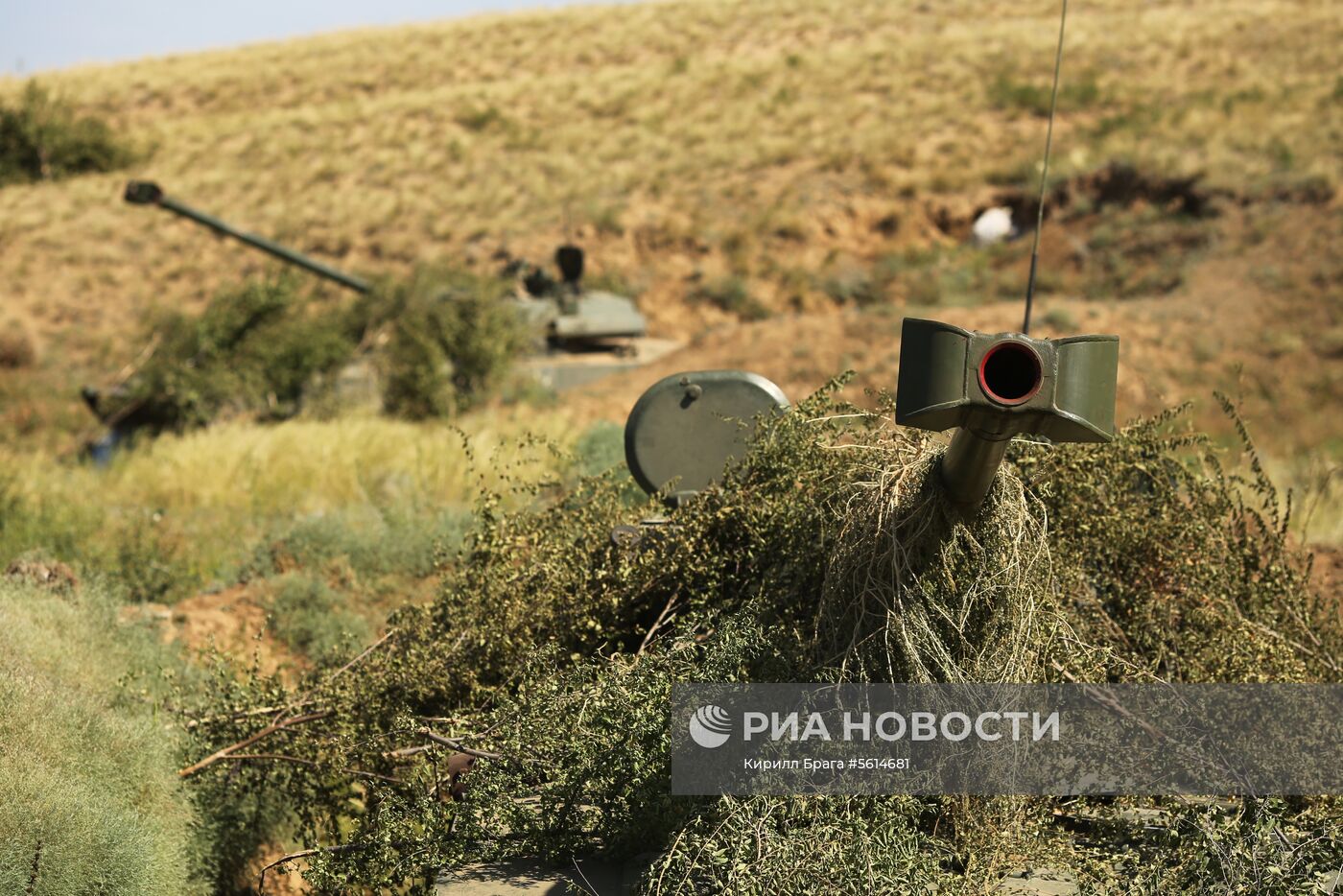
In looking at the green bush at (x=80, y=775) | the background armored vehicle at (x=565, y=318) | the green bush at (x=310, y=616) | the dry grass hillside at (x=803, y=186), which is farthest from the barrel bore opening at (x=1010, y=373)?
the background armored vehicle at (x=565, y=318)

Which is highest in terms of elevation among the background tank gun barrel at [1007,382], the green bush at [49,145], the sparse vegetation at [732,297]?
the green bush at [49,145]

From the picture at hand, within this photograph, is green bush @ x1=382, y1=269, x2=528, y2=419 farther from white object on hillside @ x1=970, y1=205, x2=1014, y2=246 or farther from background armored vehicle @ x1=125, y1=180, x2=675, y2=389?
white object on hillside @ x1=970, y1=205, x2=1014, y2=246

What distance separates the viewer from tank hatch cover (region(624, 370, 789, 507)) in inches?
230

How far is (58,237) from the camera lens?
104ft

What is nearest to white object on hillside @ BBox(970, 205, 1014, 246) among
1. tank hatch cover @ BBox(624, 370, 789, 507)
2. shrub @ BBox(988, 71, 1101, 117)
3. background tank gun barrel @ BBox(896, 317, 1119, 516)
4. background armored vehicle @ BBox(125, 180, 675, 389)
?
shrub @ BBox(988, 71, 1101, 117)

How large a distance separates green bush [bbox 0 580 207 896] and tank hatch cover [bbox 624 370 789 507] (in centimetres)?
227

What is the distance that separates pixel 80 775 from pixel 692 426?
280 cm

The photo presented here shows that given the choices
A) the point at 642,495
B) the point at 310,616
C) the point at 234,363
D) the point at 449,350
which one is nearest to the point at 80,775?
the point at 310,616

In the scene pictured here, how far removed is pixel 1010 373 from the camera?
334 cm

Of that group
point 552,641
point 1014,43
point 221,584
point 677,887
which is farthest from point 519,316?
point 1014,43

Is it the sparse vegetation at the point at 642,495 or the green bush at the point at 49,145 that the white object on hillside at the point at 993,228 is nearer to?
the sparse vegetation at the point at 642,495

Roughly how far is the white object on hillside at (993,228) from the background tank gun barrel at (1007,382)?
2245 centimetres

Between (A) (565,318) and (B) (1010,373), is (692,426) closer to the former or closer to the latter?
(B) (1010,373)

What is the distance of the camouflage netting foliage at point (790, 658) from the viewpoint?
13.0ft
